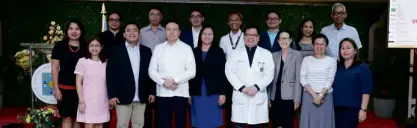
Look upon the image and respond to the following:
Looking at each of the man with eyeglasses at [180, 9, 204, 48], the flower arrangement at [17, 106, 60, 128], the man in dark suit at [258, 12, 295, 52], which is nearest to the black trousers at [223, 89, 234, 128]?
the man in dark suit at [258, 12, 295, 52]

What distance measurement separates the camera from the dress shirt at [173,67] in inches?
171

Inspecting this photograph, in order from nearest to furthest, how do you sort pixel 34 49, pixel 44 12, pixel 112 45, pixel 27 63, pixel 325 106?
pixel 325 106
pixel 112 45
pixel 34 49
pixel 27 63
pixel 44 12

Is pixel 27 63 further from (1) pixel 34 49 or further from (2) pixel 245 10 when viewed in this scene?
(2) pixel 245 10

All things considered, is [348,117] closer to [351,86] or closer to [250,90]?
[351,86]

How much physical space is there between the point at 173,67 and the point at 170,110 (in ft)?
1.35

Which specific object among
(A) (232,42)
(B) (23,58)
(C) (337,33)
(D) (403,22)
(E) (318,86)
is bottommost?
(E) (318,86)

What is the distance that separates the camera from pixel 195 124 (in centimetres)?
456

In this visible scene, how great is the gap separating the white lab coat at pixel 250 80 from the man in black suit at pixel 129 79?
2.59ft

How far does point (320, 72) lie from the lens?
4262mm

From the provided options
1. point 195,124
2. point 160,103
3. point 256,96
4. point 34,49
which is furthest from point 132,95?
point 34,49

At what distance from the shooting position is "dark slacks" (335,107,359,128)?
4.18m

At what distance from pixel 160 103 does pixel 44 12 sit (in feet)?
12.3

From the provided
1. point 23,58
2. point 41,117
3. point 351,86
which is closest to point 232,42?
point 351,86

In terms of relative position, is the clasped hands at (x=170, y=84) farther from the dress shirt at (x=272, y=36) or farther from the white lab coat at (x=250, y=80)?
the dress shirt at (x=272, y=36)
